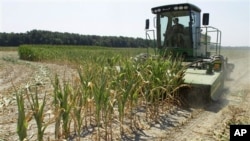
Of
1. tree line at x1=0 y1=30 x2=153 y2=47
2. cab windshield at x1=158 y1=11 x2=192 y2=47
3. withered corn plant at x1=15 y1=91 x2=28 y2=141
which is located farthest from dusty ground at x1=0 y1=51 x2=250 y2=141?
tree line at x1=0 y1=30 x2=153 y2=47

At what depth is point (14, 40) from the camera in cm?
6406

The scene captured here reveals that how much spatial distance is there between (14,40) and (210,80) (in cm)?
6537

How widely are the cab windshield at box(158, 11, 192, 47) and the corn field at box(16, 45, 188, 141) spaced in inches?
87.1

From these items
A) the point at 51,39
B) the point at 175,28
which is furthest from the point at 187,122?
the point at 51,39

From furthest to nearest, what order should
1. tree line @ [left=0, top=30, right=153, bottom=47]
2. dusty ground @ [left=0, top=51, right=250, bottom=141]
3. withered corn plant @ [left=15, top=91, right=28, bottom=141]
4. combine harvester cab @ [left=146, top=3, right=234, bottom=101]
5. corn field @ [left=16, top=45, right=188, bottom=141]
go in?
tree line @ [left=0, top=30, right=153, bottom=47]
combine harvester cab @ [left=146, top=3, right=234, bottom=101]
dusty ground @ [left=0, top=51, right=250, bottom=141]
corn field @ [left=16, top=45, right=188, bottom=141]
withered corn plant @ [left=15, top=91, right=28, bottom=141]

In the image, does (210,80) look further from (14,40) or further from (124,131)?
(14,40)

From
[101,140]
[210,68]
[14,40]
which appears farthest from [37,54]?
[14,40]

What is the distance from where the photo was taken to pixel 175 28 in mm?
7617

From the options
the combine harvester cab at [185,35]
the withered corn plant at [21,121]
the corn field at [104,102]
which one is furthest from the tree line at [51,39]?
the withered corn plant at [21,121]

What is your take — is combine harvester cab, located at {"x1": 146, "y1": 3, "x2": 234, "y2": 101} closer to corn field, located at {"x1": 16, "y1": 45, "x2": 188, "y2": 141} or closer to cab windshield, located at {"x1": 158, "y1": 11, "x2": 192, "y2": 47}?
cab windshield, located at {"x1": 158, "y1": 11, "x2": 192, "y2": 47}

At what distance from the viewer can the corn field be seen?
306cm

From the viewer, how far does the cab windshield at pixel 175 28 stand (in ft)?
24.6

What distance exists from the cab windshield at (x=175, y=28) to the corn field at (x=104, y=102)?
7.26 ft

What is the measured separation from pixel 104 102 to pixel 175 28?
15.6ft
